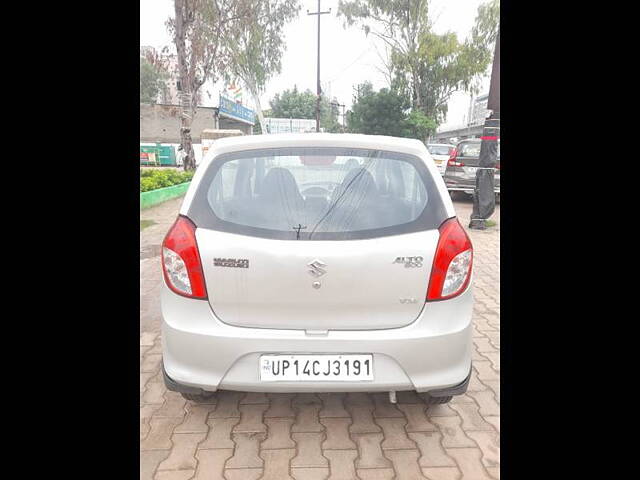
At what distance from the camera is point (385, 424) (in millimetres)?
2361

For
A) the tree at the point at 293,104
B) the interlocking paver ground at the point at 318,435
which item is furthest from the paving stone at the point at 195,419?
the tree at the point at 293,104

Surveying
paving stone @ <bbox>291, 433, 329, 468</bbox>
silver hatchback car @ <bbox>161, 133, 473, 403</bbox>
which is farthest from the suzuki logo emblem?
paving stone @ <bbox>291, 433, 329, 468</bbox>

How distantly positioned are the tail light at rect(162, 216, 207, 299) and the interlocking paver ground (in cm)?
83

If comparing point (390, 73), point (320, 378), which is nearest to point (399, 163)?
point (320, 378)

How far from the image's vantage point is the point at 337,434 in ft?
7.45

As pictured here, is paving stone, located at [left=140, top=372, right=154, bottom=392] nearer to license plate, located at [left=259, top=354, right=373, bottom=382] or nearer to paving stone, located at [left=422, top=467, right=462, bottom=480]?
license plate, located at [left=259, top=354, right=373, bottom=382]

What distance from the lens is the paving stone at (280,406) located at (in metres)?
2.43

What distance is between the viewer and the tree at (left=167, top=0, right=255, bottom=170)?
1544cm

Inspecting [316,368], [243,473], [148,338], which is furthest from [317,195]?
[148,338]

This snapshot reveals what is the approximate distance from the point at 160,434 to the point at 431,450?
4.62 feet

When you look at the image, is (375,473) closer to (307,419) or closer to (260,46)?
(307,419)

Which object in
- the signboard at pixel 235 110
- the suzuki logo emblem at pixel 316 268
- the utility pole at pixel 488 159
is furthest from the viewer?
the signboard at pixel 235 110

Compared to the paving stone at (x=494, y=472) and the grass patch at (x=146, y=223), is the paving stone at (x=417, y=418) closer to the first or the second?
the paving stone at (x=494, y=472)

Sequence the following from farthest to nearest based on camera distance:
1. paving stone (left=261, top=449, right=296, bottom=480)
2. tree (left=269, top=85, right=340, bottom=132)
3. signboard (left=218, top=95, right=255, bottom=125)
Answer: tree (left=269, top=85, right=340, bottom=132), signboard (left=218, top=95, right=255, bottom=125), paving stone (left=261, top=449, right=296, bottom=480)
